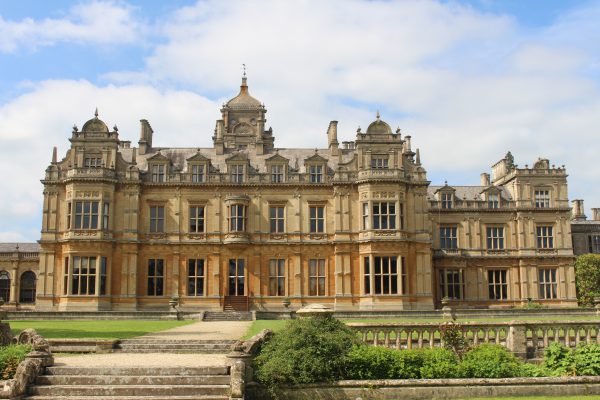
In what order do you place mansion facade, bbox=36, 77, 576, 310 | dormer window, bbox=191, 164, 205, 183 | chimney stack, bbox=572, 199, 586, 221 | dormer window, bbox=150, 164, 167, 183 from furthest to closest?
chimney stack, bbox=572, 199, 586, 221, dormer window, bbox=191, 164, 205, 183, dormer window, bbox=150, 164, 167, 183, mansion facade, bbox=36, 77, 576, 310

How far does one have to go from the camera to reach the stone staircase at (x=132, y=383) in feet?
47.9

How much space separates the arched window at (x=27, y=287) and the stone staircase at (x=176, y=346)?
139 feet

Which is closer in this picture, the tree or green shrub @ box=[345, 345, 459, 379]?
green shrub @ box=[345, 345, 459, 379]

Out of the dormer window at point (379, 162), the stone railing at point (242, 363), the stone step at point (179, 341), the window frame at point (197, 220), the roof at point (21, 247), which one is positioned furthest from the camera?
the roof at point (21, 247)

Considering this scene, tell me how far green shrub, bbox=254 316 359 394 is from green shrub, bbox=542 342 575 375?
5509 millimetres

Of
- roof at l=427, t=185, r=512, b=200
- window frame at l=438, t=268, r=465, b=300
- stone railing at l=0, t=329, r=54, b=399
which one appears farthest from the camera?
roof at l=427, t=185, r=512, b=200

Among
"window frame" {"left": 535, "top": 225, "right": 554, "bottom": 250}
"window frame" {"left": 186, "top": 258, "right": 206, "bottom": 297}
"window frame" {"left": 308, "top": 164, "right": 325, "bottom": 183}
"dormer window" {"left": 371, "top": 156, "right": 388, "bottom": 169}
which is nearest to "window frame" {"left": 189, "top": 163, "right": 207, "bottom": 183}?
"window frame" {"left": 186, "top": 258, "right": 206, "bottom": 297}

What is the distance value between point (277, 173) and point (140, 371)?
1227 inches

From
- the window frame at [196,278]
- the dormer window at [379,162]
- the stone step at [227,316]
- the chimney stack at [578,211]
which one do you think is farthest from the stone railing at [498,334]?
the chimney stack at [578,211]

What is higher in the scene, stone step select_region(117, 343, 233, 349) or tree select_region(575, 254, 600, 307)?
tree select_region(575, 254, 600, 307)

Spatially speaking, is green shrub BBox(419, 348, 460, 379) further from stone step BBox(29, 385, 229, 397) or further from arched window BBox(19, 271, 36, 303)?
arched window BBox(19, 271, 36, 303)

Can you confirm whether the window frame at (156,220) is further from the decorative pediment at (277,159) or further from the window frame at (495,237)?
the window frame at (495,237)

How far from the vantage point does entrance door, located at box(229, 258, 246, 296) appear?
147ft

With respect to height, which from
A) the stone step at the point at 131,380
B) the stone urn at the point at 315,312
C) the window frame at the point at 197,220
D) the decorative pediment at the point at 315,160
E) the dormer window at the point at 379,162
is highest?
the decorative pediment at the point at 315,160
